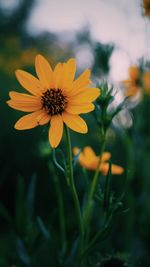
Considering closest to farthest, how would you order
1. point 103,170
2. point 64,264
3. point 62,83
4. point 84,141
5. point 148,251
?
point 62,83 → point 64,264 → point 103,170 → point 148,251 → point 84,141

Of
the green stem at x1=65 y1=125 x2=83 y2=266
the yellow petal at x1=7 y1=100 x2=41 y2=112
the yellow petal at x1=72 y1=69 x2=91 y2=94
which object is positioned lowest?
the green stem at x1=65 y1=125 x2=83 y2=266

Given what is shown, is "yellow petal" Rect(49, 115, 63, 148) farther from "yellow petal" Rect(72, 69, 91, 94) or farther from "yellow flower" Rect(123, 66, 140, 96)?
"yellow flower" Rect(123, 66, 140, 96)

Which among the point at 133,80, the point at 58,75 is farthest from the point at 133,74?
the point at 58,75

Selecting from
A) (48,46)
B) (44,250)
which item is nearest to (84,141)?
(44,250)

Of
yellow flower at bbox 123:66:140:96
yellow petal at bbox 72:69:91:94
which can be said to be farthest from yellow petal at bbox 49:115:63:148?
yellow flower at bbox 123:66:140:96

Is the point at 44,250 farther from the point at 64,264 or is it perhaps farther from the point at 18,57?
the point at 18,57
